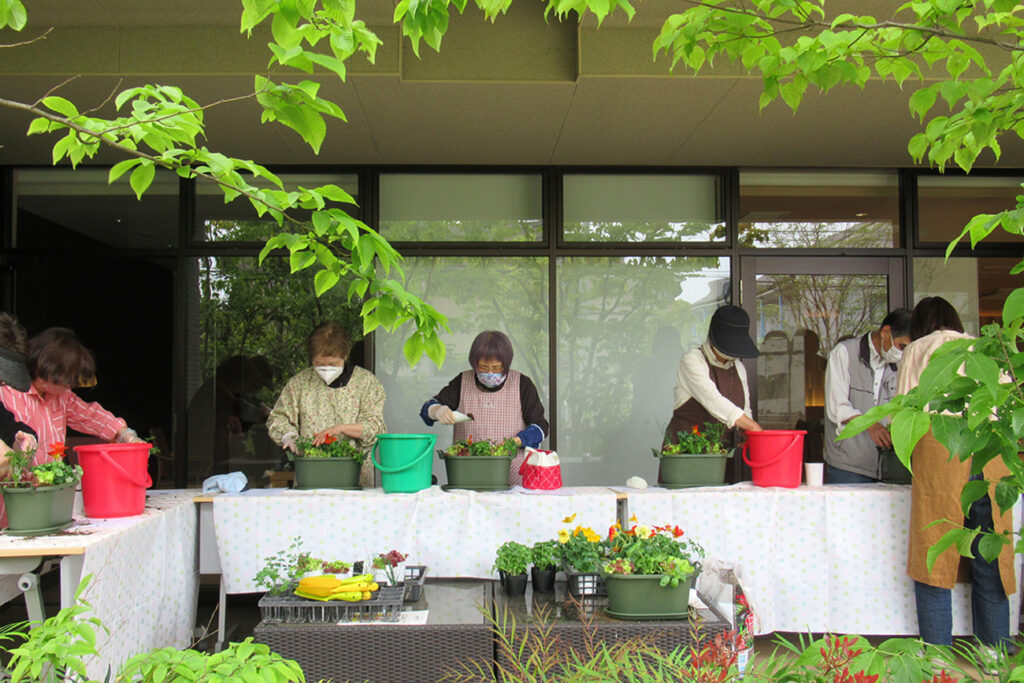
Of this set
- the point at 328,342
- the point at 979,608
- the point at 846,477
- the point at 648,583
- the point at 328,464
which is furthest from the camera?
the point at 846,477

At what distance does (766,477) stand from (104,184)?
4449 millimetres

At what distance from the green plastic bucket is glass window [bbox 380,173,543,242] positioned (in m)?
2.11

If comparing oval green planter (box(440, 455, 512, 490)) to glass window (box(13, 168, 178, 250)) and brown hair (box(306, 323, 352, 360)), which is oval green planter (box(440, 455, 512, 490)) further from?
glass window (box(13, 168, 178, 250))

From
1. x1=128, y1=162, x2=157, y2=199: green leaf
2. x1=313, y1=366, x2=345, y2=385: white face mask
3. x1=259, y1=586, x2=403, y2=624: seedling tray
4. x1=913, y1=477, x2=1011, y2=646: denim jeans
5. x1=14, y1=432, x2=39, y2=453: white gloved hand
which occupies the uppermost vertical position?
x1=128, y1=162, x2=157, y2=199: green leaf

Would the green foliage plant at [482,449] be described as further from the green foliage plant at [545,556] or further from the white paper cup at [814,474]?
the white paper cup at [814,474]

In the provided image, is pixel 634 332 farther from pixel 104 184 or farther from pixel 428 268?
pixel 104 184

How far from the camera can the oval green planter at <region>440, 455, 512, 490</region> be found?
393 centimetres

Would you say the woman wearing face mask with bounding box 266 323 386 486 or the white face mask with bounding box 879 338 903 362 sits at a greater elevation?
the white face mask with bounding box 879 338 903 362

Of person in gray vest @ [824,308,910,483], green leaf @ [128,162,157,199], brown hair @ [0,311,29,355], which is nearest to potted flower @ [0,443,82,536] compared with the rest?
brown hair @ [0,311,29,355]

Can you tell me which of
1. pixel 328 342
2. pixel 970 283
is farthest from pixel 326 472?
pixel 970 283

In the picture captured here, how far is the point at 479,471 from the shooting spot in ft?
13.0

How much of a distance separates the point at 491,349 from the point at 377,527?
1.06m

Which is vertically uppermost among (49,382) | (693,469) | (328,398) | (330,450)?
(49,382)

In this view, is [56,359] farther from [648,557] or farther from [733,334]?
[733,334]
